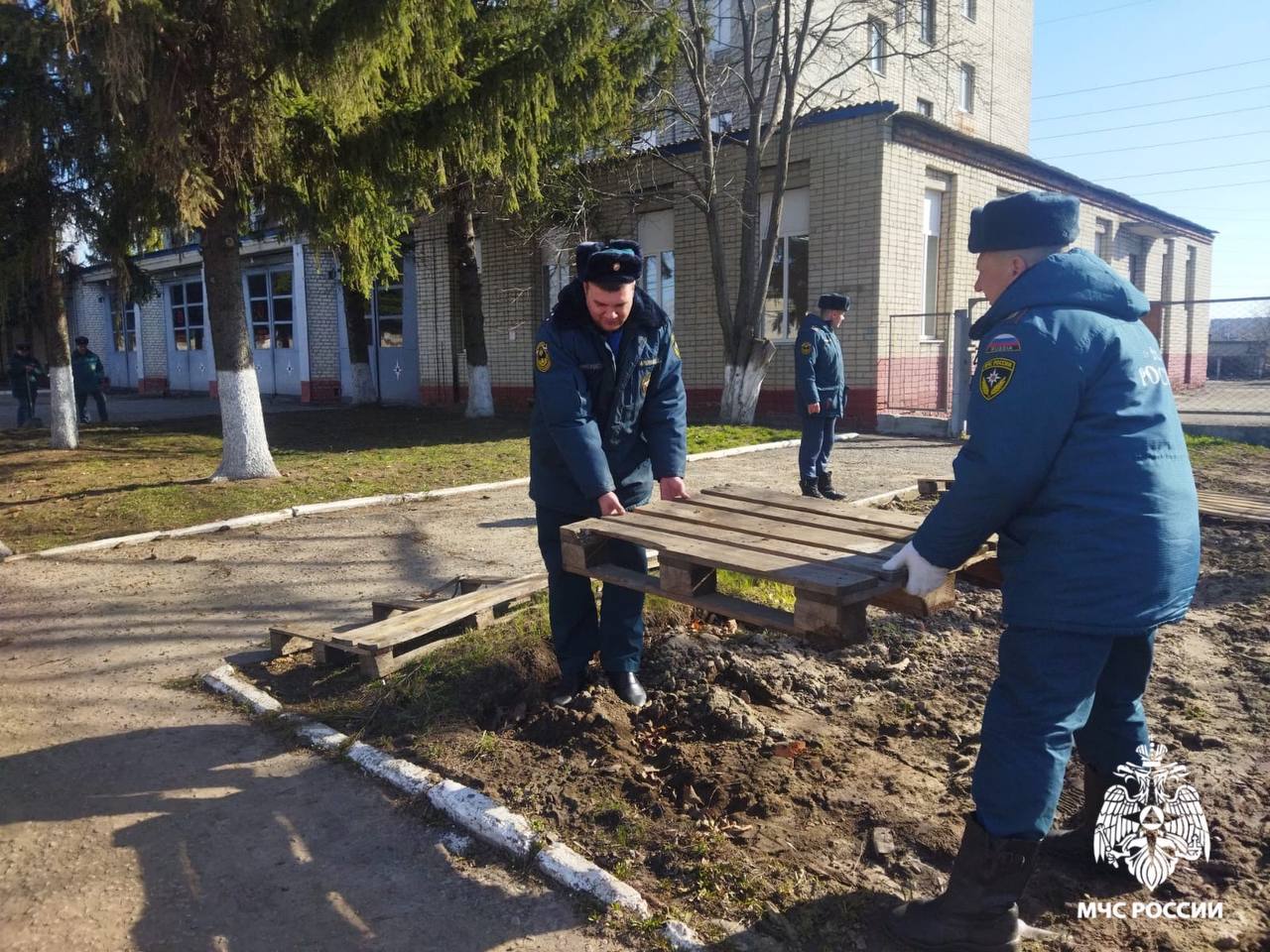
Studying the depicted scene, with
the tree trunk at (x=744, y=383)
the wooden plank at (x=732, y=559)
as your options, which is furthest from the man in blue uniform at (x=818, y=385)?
the tree trunk at (x=744, y=383)

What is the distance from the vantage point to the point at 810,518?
357 centimetres

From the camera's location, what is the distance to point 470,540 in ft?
23.8

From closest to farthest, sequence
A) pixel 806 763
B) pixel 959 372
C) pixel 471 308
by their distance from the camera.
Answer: pixel 806 763, pixel 959 372, pixel 471 308

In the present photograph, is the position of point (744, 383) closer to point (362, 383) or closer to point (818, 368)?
point (818, 368)

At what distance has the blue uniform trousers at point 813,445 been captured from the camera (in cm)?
820

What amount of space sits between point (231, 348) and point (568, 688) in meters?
7.51

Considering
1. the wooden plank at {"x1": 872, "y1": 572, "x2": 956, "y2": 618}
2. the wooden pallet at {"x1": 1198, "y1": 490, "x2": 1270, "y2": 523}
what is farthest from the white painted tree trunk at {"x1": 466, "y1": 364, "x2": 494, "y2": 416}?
the wooden plank at {"x1": 872, "y1": 572, "x2": 956, "y2": 618}

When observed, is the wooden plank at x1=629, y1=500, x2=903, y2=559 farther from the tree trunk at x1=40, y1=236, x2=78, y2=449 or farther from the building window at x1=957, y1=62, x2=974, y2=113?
the building window at x1=957, y1=62, x2=974, y2=113

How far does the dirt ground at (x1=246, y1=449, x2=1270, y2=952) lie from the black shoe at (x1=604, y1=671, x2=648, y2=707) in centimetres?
7

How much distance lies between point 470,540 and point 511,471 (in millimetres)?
3512

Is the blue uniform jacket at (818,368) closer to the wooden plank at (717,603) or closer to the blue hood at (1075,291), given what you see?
the wooden plank at (717,603)

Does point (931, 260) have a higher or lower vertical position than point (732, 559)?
Result: higher

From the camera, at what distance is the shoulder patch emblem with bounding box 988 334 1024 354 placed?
2281 millimetres

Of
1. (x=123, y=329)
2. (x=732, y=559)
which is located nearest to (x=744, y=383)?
(x=732, y=559)
